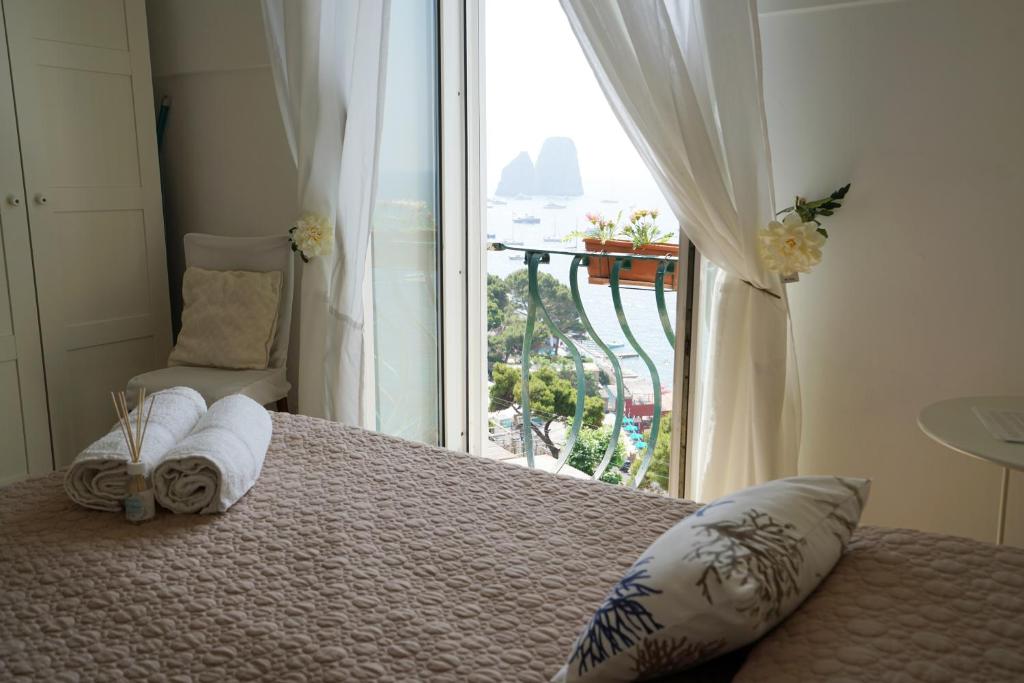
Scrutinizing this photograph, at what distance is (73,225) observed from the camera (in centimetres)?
303

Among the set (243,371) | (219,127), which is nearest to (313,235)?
(243,371)

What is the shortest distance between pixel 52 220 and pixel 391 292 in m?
1.24

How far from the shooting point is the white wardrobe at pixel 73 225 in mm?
2844

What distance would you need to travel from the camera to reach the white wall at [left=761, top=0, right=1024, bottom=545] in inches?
75.9

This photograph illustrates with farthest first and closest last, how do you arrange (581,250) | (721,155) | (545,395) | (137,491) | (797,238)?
(545,395) → (581,250) → (721,155) → (797,238) → (137,491)

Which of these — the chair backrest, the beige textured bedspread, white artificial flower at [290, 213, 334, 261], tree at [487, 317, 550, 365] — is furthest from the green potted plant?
the beige textured bedspread

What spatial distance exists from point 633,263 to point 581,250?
26 cm

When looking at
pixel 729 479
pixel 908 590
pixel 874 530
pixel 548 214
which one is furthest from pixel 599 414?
pixel 908 590

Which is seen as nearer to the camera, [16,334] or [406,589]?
[406,589]

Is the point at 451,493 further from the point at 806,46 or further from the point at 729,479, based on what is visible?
the point at 806,46

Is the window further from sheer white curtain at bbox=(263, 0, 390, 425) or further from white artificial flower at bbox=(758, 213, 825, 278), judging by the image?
white artificial flower at bbox=(758, 213, 825, 278)

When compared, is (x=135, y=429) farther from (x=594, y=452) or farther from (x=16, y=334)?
(x=594, y=452)

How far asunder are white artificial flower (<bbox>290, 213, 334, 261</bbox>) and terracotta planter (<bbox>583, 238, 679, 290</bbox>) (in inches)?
39.4

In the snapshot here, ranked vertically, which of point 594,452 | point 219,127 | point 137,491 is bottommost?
point 594,452
